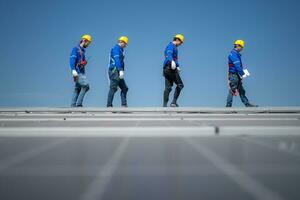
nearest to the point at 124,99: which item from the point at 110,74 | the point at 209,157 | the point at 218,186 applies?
the point at 110,74

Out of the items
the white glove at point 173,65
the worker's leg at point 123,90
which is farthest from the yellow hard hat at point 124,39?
the white glove at point 173,65

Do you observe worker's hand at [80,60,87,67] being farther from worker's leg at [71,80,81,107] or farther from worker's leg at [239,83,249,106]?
worker's leg at [239,83,249,106]

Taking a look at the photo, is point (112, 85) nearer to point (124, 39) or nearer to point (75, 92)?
point (75, 92)

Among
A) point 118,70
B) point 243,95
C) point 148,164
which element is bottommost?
point 243,95

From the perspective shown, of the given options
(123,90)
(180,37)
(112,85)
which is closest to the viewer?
(112,85)

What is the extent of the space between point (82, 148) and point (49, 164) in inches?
28.9

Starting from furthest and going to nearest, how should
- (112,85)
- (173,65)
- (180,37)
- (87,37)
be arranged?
(87,37) < (180,37) < (112,85) < (173,65)

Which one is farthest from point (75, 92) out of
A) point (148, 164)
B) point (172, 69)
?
point (148, 164)

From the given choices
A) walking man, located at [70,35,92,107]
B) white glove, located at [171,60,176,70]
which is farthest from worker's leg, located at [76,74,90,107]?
white glove, located at [171,60,176,70]

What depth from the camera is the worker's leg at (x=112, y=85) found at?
1301 cm

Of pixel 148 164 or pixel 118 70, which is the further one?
pixel 118 70

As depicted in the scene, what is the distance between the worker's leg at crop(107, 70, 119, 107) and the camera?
42.7 ft

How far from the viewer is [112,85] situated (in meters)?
13.3

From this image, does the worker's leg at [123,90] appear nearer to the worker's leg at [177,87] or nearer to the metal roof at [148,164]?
the worker's leg at [177,87]
